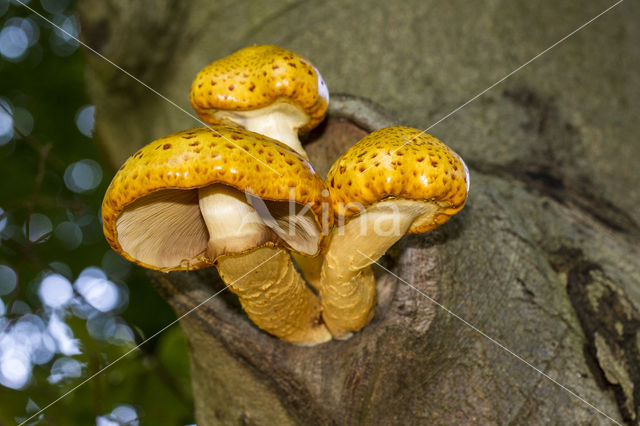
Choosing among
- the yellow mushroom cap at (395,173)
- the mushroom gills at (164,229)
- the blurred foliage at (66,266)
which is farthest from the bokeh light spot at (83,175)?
the yellow mushroom cap at (395,173)

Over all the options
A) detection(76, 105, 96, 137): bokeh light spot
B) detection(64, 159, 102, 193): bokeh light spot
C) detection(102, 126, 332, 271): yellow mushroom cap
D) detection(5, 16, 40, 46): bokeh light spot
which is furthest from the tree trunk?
detection(5, 16, 40, 46): bokeh light spot

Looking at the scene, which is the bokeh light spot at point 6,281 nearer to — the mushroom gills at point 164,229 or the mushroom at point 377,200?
the mushroom gills at point 164,229

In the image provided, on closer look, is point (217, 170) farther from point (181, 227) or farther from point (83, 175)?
point (83, 175)

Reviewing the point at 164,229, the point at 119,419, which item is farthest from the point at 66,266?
the point at 164,229

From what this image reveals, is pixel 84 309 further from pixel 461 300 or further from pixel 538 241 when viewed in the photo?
pixel 538 241

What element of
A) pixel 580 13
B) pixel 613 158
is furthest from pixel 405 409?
pixel 580 13

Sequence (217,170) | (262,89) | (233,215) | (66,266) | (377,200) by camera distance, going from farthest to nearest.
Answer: (66,266), (262,89), (233,215), (377,200), (217,170)
